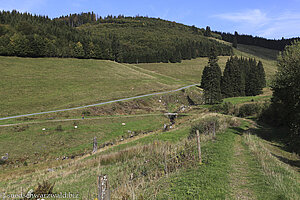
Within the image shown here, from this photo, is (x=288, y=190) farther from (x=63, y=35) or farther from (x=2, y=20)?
(x=2, y=20)

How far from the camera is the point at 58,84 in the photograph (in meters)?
64.0

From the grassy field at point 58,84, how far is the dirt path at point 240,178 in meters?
42.6

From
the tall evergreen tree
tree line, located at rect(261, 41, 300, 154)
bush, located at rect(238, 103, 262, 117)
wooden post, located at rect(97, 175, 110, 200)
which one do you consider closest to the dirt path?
wooden post, located at rect(97, 175, 110, 200)

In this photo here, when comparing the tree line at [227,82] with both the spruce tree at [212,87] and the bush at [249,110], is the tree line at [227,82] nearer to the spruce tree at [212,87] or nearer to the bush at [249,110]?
the spruce tree at [212,87]

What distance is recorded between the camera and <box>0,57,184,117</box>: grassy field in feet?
158

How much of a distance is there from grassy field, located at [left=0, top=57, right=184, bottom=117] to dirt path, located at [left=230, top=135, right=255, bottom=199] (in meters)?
42.6

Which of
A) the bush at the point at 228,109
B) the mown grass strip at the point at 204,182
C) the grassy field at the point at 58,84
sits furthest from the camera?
the bush at the point at 228,109

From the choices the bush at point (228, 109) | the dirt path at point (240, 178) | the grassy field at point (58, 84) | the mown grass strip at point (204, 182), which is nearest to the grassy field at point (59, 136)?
the grassy field at point (58, 84)

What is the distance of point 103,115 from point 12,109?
18.9 meters

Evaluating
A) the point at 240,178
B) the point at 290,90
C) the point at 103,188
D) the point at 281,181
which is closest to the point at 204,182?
the point at 240,178

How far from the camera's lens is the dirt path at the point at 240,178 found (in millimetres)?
8469

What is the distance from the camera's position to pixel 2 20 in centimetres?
10675

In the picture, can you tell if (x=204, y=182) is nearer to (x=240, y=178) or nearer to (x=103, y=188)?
(x=240, y=178)

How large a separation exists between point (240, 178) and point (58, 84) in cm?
6405
